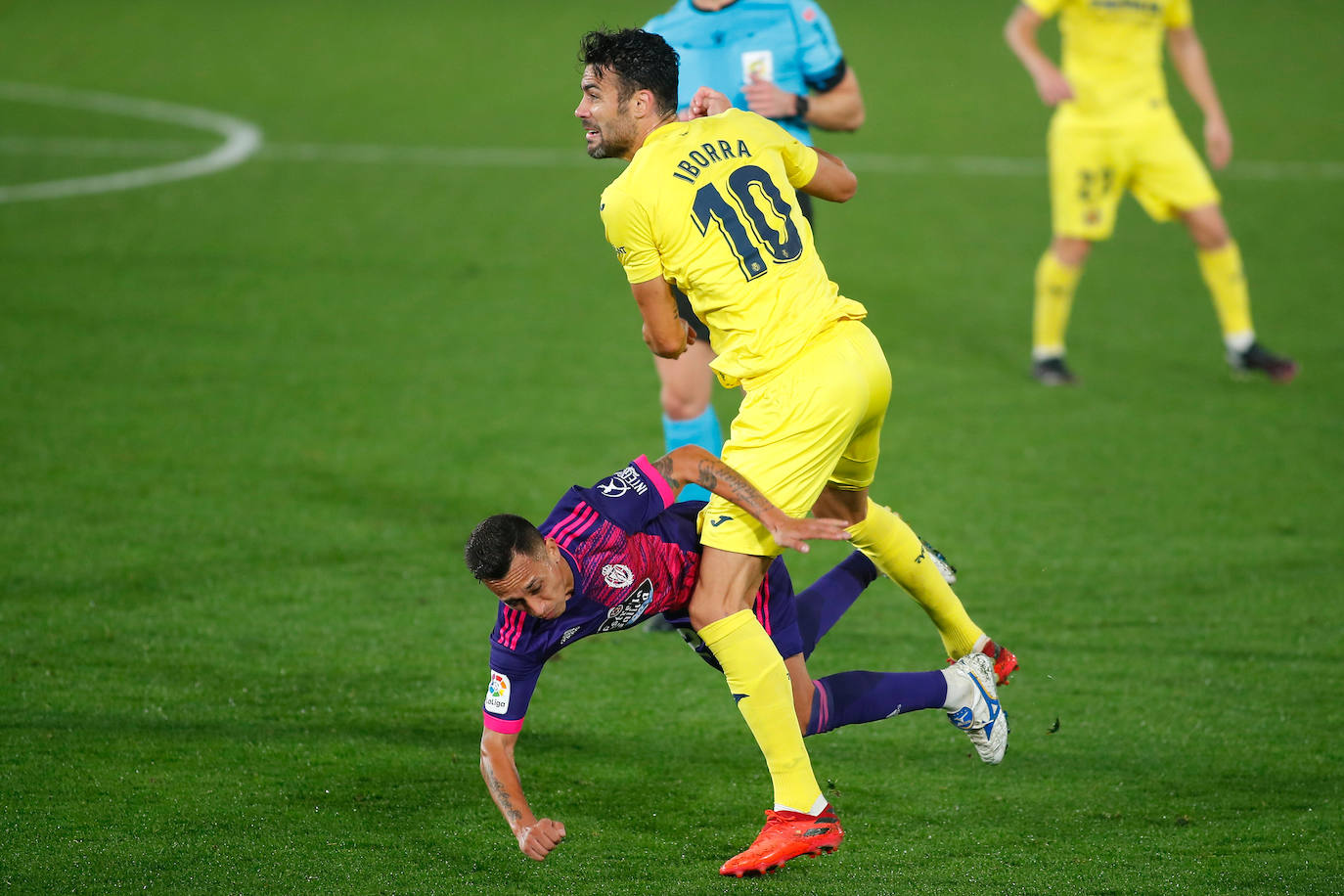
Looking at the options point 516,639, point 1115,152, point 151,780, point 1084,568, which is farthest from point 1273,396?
point 151,780

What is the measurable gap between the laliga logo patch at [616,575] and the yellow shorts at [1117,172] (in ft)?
18.1

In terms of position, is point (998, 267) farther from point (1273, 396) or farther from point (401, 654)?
point (401, 654)

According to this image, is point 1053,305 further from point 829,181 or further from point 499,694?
point 499,694

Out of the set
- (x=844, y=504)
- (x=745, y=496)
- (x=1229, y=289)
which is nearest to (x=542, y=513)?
(x=844, y=504)

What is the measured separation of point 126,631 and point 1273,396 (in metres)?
6.22

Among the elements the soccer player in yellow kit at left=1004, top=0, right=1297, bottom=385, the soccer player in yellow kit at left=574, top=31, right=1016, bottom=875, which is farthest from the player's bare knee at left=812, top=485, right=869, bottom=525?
the soccer player in yellow kit at left=1004, top=0, right=1297, bottom=385

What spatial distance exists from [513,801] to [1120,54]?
6.45 m

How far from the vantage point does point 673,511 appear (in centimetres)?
418

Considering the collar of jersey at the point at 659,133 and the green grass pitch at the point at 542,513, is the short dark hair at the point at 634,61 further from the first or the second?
the green grass pitch at the point at 542,513

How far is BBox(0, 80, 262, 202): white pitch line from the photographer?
40.9 feet

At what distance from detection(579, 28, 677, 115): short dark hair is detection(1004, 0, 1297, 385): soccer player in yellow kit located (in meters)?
4.82

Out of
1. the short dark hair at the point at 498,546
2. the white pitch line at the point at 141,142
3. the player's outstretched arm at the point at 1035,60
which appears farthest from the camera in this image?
the white pitch line at the point at 141,142

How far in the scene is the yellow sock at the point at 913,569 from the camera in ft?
15.0

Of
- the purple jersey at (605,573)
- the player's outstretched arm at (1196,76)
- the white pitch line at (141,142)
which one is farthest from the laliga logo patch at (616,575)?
the white pitch line at (141,142)
